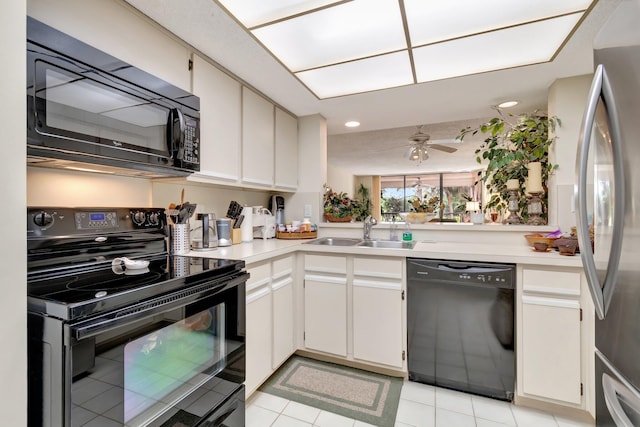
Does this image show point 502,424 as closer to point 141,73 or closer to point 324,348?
point 324,348

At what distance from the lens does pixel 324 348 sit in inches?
84.0

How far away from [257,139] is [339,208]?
97 centimetres

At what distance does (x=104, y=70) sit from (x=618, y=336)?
1.91 meters

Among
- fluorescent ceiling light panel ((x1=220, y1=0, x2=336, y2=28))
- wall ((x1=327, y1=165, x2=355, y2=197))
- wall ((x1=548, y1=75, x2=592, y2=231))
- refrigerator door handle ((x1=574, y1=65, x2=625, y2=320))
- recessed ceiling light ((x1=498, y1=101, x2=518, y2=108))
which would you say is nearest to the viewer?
refrigerator door handle ((x1=574, y1=65, x2=625, y2=320))

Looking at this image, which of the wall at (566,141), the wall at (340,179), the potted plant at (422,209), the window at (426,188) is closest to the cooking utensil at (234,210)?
the potted plant at (422,209)

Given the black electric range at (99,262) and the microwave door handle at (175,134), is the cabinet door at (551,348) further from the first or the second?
the microwave door handle at (175,134)

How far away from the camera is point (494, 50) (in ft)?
5.67

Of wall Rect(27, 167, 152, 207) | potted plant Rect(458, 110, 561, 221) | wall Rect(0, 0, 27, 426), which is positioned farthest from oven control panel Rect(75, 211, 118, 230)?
potted plant Rect(458, 110, 561, 221)

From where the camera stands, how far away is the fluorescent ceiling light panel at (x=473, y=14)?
1.36 metres

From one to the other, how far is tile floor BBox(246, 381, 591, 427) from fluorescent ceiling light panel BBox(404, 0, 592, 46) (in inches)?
82.7

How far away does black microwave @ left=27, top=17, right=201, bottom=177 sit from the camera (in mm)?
939

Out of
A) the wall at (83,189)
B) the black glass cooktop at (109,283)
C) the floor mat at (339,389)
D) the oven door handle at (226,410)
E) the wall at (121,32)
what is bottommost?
the floor mat at (339,389)

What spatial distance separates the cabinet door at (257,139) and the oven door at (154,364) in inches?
39.0

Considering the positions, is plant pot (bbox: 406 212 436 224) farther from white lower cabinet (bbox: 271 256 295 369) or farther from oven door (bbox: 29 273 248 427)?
oven door (bbox: 29 273 248 427)
